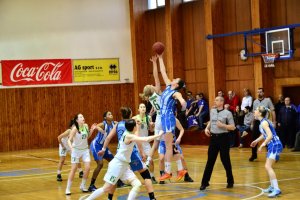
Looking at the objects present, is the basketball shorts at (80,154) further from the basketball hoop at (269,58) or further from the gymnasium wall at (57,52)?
the gymnasium wall at (57,52)

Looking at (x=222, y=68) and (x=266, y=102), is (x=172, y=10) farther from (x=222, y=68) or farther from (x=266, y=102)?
(x=266, y=102)

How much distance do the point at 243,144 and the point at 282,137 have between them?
5.80ft

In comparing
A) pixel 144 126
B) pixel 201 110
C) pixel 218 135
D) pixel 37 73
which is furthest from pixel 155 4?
pixel 218 135

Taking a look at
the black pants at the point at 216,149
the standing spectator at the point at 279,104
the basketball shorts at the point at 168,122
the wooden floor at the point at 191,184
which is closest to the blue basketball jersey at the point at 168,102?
the basketball shorts at the point at 168,122

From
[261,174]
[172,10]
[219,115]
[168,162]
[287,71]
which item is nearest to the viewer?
[219,115]

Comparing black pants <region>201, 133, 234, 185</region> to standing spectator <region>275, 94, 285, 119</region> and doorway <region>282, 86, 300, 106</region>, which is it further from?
doorway <region>282, 86, 300, 106</region>

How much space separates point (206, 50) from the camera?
83.7ft

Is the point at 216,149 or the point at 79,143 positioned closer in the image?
the point at 216,149

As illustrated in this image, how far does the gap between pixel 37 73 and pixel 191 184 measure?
16067 mm

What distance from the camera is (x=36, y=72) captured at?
26969 mm

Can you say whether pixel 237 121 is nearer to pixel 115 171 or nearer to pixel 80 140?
pixel 80 140

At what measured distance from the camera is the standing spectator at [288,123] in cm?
2017

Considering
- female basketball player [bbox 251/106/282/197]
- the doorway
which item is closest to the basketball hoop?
the doorway

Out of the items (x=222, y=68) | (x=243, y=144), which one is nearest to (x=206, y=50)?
(x=222, y=68)
